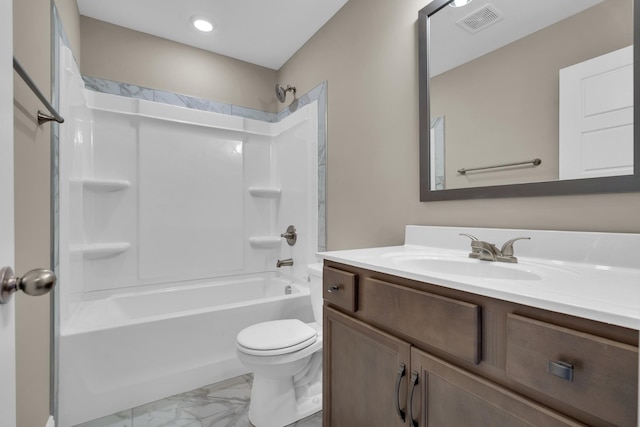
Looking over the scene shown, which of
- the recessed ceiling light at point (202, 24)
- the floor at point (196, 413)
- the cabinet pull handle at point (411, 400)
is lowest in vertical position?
the floor at point (196, 413)

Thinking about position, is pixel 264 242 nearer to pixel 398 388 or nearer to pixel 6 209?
pixel 398 388

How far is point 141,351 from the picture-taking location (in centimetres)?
168

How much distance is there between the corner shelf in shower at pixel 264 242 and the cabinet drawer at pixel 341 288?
1.63m

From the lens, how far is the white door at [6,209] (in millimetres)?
489

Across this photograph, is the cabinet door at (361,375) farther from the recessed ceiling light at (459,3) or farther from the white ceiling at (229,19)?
the white ceiling at (229,19)

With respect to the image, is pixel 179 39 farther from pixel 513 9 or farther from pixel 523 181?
pixel 523 181

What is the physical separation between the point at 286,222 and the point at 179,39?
1.72 meters

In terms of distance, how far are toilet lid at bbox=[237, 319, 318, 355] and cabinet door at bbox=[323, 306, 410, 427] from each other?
0.89 feet

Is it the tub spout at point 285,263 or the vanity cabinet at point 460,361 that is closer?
the vanity cabinet at point 460,361

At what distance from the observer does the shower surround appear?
1634 millimetres

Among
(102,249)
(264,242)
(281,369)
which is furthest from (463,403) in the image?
(102,249)

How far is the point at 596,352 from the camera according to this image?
0.54 m

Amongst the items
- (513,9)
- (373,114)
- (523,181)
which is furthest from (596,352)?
(373,114)

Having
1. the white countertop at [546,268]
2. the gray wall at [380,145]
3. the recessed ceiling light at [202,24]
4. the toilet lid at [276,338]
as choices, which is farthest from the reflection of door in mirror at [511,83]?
the recessed ceiling light at [202,24]
